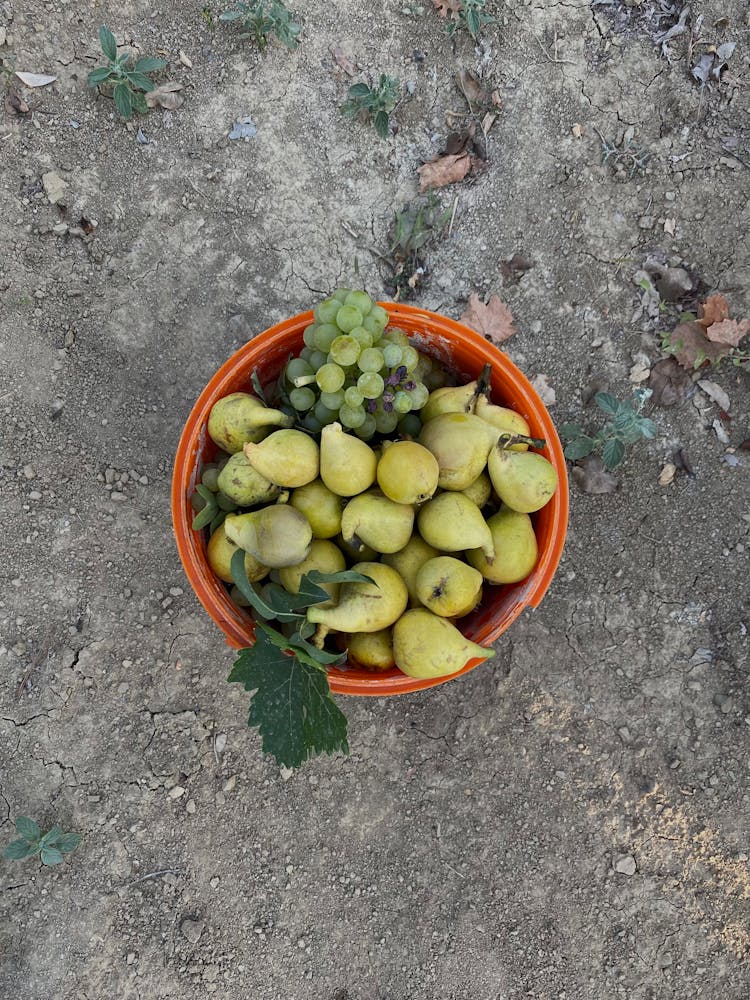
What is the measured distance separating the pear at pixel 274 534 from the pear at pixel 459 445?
1.53 ft

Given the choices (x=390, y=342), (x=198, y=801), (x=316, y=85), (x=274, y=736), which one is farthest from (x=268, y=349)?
(x=198, y=801)

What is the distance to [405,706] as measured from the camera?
124 inches

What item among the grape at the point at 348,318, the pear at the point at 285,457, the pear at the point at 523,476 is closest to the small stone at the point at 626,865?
the pear at the point at 523,476

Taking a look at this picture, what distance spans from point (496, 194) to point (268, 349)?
1.44 metres

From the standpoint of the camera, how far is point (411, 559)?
2375 mm

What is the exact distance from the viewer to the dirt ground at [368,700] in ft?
10.0

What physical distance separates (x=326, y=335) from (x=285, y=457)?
39 cm

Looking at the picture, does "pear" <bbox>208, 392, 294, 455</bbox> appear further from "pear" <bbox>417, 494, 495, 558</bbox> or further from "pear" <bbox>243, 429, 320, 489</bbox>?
"pear" <bbox>417, 494, 495, 558</bbox>

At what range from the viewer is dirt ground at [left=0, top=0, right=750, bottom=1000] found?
305 cm

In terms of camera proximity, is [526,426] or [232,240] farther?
[232,240]

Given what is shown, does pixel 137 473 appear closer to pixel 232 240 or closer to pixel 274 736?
pixel 232 240

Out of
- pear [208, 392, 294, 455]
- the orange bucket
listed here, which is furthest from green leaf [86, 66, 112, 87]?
pear [208, 392, 294, 455]

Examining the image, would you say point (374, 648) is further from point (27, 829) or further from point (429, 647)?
point (27, 829)

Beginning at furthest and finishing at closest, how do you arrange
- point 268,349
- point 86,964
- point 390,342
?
point 86,964, point 268,349, point 390,342
